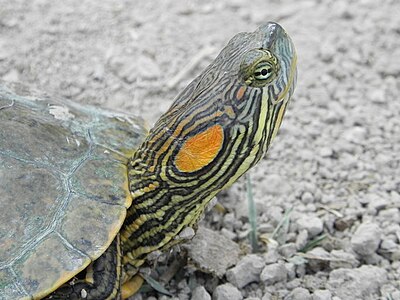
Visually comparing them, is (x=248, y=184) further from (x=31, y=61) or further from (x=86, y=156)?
(x=31, y=61)

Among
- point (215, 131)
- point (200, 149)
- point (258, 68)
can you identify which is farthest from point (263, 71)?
point (200, 149)

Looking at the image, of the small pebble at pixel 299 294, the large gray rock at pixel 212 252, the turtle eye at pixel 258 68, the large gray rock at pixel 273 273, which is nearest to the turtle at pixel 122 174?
the turtle eye at pixel 258 68

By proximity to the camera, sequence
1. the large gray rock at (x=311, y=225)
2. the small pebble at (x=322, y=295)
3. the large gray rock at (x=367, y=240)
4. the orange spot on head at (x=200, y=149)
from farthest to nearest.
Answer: the large gray rock at (x=311, y=225) → the large gray rock at (x=367, y=240) → the small pebble at (x=322, y=295) → the orange spot on head at (x=200, y=149)

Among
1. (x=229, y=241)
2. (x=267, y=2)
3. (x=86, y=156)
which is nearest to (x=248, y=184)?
(x=229, y=241)

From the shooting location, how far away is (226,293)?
3402 mm

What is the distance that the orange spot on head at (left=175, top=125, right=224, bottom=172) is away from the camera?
9.83ft

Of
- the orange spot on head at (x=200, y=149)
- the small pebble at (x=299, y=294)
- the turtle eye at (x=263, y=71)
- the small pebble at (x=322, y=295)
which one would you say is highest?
the turtle eye at (x=263, y=71)

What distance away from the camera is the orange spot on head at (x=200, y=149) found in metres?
3.00

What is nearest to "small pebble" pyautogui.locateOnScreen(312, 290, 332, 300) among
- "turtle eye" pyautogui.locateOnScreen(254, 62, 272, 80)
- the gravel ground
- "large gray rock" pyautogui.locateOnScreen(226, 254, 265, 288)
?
the gravel ground

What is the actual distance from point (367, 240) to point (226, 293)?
2.57 feet

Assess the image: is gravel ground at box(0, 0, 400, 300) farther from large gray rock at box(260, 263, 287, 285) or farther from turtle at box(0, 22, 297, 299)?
turtle at box(0, 22, 297, 299)

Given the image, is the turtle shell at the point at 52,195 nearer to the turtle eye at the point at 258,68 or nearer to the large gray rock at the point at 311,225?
the turtle eye at the point at 258,68

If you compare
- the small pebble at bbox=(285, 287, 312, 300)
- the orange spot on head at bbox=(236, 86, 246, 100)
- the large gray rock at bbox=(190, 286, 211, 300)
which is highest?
the orange spot on head at bbox=(236, 86, 246, 100)

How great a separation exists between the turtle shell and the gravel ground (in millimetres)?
618
